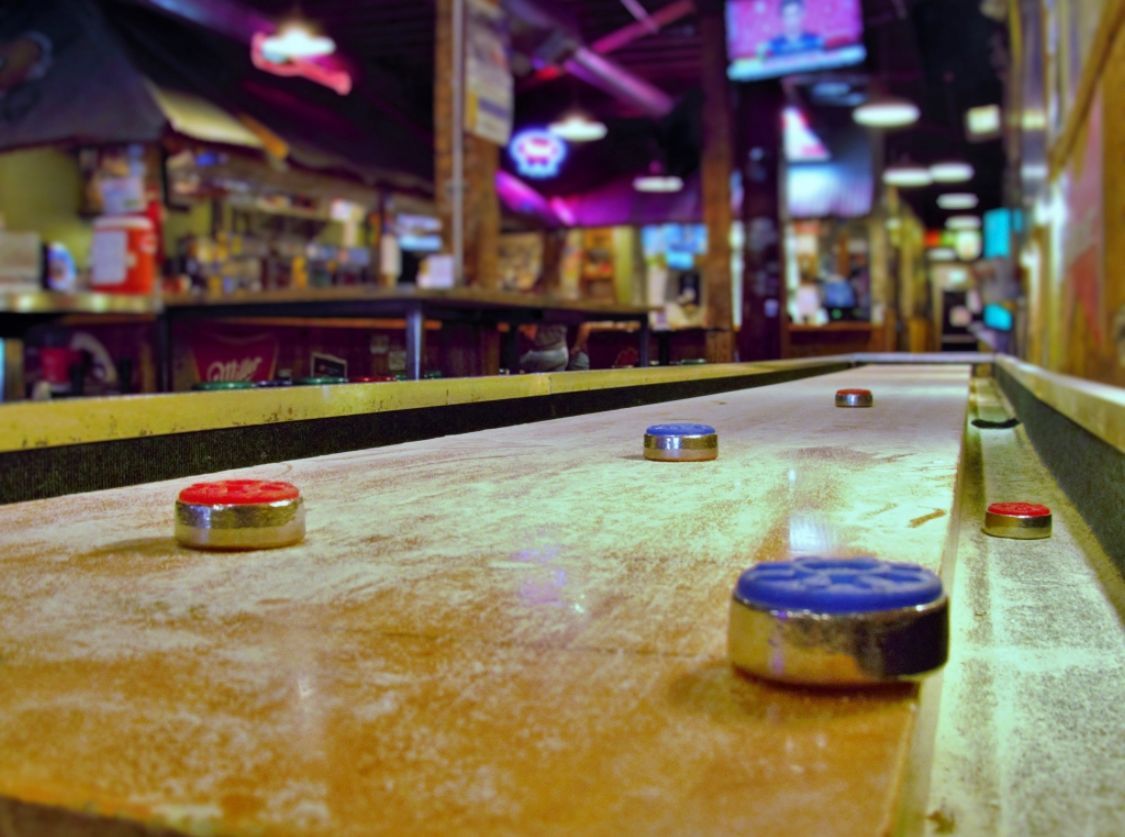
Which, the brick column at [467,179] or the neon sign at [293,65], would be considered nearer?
the brick column at [467,179]

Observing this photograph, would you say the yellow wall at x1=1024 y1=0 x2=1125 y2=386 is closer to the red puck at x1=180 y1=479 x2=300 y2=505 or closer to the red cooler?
the red puck at x1=180 y1=479 x2=300 y2=505

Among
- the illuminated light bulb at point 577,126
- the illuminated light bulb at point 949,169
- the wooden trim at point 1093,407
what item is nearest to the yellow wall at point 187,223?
the illuminated light bulb at point 577,126

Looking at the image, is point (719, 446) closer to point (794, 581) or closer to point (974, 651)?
point (974, 651)

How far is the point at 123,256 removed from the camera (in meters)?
8.73

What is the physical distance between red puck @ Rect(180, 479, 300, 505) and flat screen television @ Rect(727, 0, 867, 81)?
871 cm

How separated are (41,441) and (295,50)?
7.16m

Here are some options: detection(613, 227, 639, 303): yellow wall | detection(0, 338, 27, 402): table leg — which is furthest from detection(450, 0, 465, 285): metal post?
detection(613, 227, 639, 303): yellow wall

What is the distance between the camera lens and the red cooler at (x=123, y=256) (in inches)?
343

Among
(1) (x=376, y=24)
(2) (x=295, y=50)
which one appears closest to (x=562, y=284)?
(1) (x=376, y=24)

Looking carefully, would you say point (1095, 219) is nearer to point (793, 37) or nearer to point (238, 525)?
point (793, 37)

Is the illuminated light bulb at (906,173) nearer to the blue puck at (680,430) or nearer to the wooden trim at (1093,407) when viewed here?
the wooden trim at (1093,407)

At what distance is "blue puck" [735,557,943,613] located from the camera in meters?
0.54

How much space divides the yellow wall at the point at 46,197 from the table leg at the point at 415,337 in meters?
5.74

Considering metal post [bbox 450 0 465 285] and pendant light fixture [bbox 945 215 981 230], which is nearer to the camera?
metal post [bbox 450 0 465 285]
